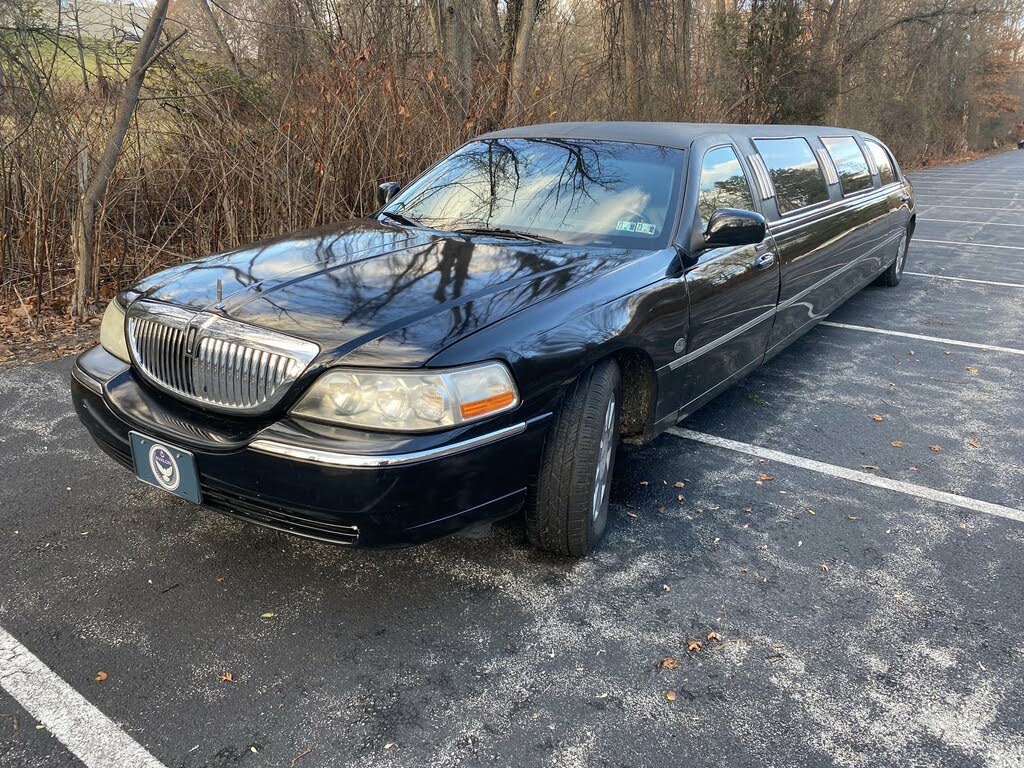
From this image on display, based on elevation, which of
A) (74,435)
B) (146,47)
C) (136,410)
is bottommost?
(74,435)

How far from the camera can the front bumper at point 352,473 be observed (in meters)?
2.25

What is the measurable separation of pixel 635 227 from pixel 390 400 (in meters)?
1.60

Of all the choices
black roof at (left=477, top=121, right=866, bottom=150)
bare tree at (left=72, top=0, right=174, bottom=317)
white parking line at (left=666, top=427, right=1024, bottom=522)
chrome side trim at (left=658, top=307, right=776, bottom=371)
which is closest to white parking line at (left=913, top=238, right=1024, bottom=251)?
black roof at (left=477, top=121, right=866, bottom=150)

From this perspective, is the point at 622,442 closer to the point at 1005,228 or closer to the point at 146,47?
the point at 146,47

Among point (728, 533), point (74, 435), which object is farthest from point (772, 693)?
point (74, 435)

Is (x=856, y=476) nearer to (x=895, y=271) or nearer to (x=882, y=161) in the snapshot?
(x=882, y=161)

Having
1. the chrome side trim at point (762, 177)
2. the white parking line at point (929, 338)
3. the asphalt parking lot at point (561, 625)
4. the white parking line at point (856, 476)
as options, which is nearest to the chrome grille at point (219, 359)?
the asphalt parking lot at point (561, 625)

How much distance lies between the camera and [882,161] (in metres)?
6.93

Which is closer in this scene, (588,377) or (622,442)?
(588,377)

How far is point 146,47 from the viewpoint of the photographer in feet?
19.8

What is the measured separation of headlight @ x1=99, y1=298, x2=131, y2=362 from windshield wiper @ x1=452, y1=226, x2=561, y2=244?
1409 millimetres

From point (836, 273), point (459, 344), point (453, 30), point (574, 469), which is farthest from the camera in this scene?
point (453, 30)

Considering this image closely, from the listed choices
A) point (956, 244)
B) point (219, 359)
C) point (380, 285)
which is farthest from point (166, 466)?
point (956, 244)

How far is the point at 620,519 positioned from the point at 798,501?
841 mm
